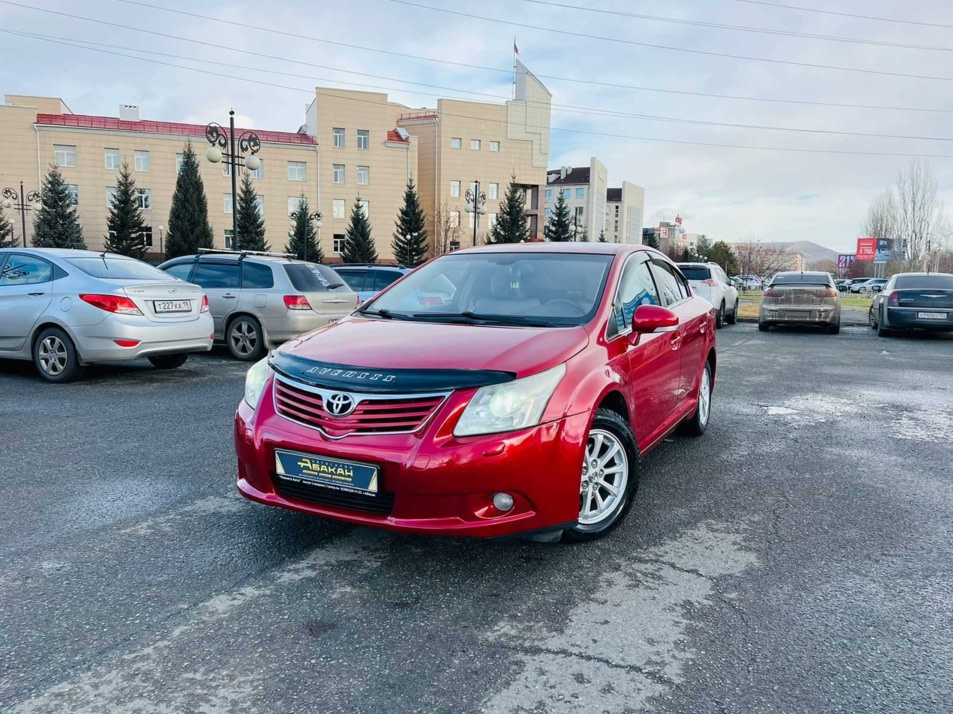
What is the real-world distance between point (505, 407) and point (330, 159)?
2225 inches

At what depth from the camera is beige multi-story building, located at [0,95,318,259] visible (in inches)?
1927

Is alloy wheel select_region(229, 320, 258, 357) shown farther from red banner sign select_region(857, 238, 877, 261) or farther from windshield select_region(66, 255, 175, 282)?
red banner sign select_region(857, 238, 877, 261)

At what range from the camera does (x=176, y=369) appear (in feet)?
29.9

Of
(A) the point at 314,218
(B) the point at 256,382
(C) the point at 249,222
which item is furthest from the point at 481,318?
(C) the point at 249,222

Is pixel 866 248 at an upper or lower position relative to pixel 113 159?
lower

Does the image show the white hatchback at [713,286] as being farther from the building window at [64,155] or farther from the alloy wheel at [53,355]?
the building window at [64,155]

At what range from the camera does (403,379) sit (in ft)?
9.82

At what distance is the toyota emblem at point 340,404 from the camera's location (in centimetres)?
302

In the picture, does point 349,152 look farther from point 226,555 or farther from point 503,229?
point 226,555

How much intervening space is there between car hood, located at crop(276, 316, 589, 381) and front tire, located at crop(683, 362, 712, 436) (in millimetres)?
2475

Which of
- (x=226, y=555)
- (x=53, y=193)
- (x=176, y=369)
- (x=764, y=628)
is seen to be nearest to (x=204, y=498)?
(x=226, y=555)

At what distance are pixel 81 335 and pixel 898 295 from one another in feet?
50.5

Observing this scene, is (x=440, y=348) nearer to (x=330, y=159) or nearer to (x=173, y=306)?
(x=173, y=306)

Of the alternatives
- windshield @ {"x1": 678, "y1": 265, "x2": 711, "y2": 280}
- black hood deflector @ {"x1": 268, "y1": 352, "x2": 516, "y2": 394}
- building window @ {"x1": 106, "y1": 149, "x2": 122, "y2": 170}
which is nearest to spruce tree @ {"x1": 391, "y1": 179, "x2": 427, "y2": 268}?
building window @ {"x1": 106, "y1": 149, "x2": 122, "y2": 170}
